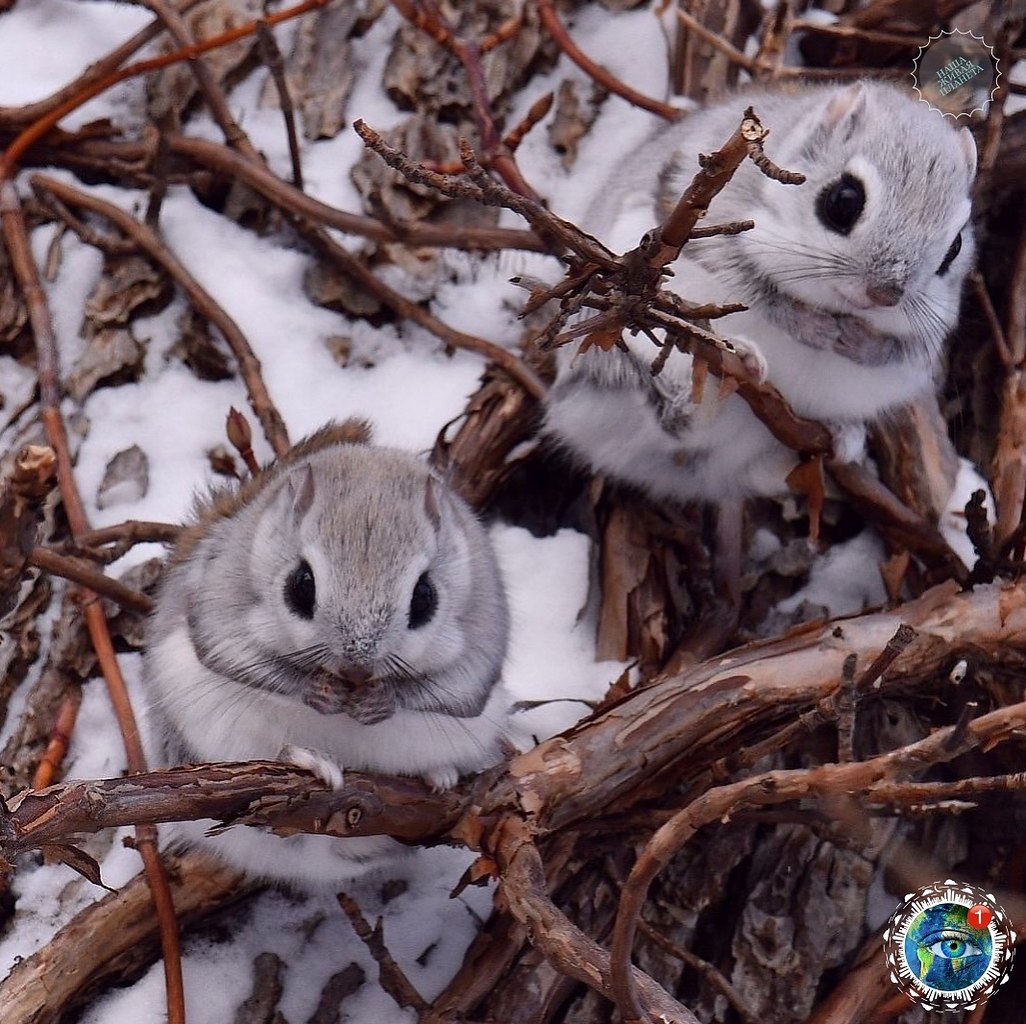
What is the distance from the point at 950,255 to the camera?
245 cm

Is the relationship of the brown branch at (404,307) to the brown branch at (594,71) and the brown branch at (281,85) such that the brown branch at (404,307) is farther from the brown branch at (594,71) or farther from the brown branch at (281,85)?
the brown branch at (594,71)

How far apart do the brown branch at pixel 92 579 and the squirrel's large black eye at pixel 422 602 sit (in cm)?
66

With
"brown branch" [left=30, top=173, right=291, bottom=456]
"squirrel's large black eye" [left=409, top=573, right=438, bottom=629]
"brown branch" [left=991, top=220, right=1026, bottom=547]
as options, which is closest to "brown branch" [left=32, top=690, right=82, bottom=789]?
"brown branch" [left=30, top=173, right=291, bottom=456]

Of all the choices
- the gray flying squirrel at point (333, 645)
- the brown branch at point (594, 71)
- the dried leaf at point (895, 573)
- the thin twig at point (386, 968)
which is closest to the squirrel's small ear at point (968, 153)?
the dried leaf at point (895, 573)

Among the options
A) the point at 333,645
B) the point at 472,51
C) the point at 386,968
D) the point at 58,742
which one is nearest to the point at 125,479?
the point at 58,742

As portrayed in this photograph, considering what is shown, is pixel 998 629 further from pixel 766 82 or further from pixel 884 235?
pixel 766 82

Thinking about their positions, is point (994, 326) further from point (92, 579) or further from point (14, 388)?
point (14, 388)

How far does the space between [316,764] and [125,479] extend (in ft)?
3.60

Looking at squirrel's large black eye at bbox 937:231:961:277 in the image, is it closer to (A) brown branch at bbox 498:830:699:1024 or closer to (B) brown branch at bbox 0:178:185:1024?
(A) brown branch at bbox 498:830:699:1024

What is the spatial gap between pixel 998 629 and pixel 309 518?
1.20 meters

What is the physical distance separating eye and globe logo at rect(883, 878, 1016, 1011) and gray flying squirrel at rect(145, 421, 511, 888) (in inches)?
27.3

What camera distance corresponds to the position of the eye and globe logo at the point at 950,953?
2.08 metres

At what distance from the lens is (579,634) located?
2.77 meters

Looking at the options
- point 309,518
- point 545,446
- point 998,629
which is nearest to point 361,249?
point 545,446
